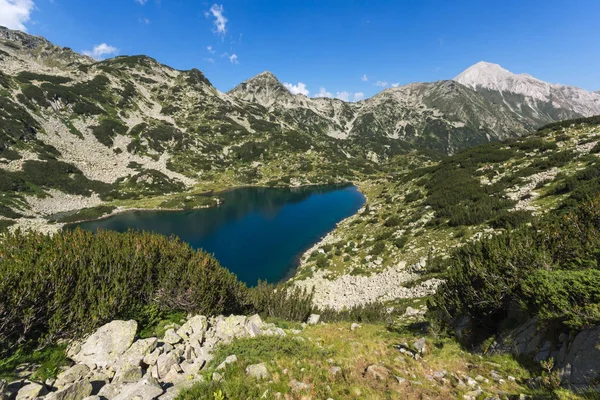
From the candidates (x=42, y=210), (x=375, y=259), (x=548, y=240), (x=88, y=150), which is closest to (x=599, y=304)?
(x=548, y=240)

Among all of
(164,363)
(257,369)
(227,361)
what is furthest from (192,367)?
(257,369)

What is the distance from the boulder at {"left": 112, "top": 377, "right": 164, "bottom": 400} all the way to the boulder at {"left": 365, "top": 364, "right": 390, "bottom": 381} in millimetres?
6400

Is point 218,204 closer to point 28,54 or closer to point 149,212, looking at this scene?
point 149,212

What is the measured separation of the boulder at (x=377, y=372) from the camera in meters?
8.43

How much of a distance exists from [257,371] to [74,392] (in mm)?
4956

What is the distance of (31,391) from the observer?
6.95m

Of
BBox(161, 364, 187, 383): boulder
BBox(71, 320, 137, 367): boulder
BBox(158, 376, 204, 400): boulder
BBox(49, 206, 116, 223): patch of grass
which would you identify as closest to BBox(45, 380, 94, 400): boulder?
BBox(71, 320, 137, 367): boulder

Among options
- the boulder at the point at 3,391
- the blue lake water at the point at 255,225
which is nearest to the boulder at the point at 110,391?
the boulder at the point at 3,391

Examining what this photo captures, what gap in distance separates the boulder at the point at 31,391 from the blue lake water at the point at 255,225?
27193 mm


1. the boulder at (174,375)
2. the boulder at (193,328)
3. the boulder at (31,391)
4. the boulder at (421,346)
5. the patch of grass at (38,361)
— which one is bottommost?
the boulder at (421,346)

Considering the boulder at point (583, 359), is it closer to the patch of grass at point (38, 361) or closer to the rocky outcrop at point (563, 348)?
the rocky outcrop at point (563, 348)

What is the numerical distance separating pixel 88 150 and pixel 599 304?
466 feet

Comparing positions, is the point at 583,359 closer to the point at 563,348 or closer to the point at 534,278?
the point at 563,348

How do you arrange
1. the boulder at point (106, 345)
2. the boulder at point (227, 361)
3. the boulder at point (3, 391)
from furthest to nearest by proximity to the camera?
the boulder at point (106, 345) < the boulder at point (227, 361) < the boulder at point (3, 391)
